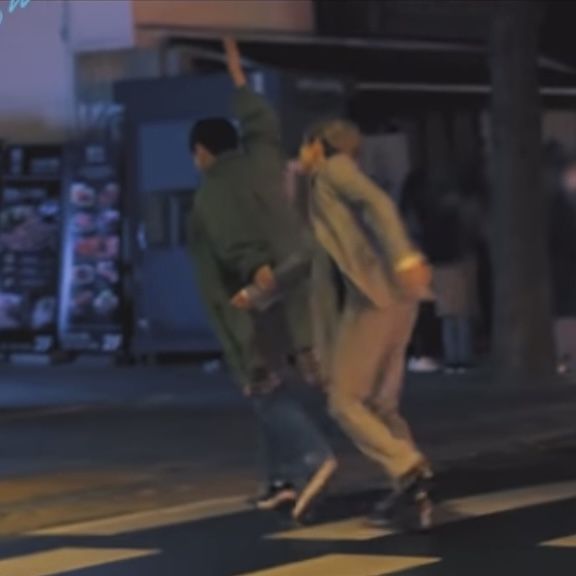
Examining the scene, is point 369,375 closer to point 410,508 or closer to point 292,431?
point 292,431

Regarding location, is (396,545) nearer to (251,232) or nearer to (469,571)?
(469,571)

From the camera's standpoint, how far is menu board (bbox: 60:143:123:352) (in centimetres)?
1894

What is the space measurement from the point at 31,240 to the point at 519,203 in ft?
19.3

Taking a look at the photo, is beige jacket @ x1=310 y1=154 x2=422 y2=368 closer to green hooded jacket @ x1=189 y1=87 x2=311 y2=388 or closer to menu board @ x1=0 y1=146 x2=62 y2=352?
green hooded jacket @ x1=189 y1=87 x2=311 y2=388

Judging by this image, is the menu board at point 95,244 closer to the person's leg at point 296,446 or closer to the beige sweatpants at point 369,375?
the person's leg at point 296,446

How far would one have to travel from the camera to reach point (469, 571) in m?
8.16

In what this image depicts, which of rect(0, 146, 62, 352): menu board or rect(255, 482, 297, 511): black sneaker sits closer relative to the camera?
rect(255, 482, 297, 511): black sneaker

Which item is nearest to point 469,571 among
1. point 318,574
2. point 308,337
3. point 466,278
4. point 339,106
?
point 318,574

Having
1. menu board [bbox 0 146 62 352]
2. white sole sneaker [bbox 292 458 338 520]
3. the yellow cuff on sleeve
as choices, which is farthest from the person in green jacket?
menu board [bbox 0 146 62 352]

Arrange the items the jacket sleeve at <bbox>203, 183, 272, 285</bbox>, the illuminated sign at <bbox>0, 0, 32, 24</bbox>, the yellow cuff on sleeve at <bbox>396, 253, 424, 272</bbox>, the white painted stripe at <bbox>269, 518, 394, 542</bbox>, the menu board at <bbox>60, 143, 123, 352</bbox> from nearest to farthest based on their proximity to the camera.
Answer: the yellow cuff on sleeve at <bbox>396, 253, 424, 272</bbox>
the white painted stripe at <bbox>269, 518, 394, 542</bbox>
the jacket sleeve at <bbox>203, 183, 272, 285</bbox>
the illuminated sign at <bbox>0, 0, 32, 24</bbox>
the menu board at <bbox>60, 143, 123, 352</bbox>

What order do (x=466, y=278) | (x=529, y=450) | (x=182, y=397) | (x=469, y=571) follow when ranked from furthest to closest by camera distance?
(x=466, y=278) < (x=182, y=397) < (x=529, y=450) < (x=469, y=571)

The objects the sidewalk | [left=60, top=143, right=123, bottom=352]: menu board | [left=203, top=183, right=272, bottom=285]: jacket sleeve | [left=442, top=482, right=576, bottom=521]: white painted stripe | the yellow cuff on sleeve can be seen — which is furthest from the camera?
[left=60, top=143, right=123, bottom=352]: menu board

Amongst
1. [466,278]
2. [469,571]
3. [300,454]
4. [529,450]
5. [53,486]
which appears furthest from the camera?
[466,278]

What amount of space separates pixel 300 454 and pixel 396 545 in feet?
3.27
